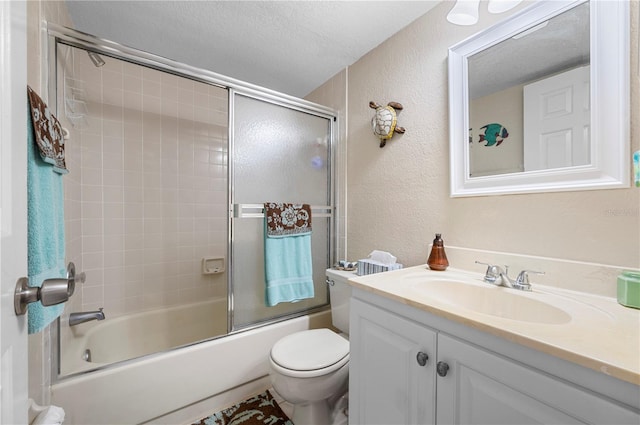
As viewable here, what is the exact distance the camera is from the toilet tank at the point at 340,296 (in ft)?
5.19

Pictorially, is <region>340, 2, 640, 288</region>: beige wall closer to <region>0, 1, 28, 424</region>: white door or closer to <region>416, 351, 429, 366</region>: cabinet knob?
<region>416, 351, 429, 366</region>: cabinet knob

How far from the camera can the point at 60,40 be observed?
43.8 inches

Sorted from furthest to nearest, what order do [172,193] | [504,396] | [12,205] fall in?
[172,193] < [504,396] < [12,205]

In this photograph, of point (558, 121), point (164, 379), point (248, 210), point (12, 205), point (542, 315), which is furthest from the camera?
point (248, 210)

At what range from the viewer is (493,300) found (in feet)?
3.22

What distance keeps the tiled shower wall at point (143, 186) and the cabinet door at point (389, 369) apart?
1599mm

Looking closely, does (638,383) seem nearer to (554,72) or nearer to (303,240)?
(554,72)

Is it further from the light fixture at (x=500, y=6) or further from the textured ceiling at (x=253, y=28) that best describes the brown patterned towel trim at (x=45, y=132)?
the light fixture at (x=500, y=6)

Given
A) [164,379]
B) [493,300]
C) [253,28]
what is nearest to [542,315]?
[493,300]

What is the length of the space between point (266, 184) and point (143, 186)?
1.05m

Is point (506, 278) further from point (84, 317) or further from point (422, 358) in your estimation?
point (84, 317)

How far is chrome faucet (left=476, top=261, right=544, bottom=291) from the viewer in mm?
965

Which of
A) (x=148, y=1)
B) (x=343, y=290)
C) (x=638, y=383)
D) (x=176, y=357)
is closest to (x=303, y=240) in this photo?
(x=343, y=290)

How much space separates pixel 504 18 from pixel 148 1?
5.75 ft
